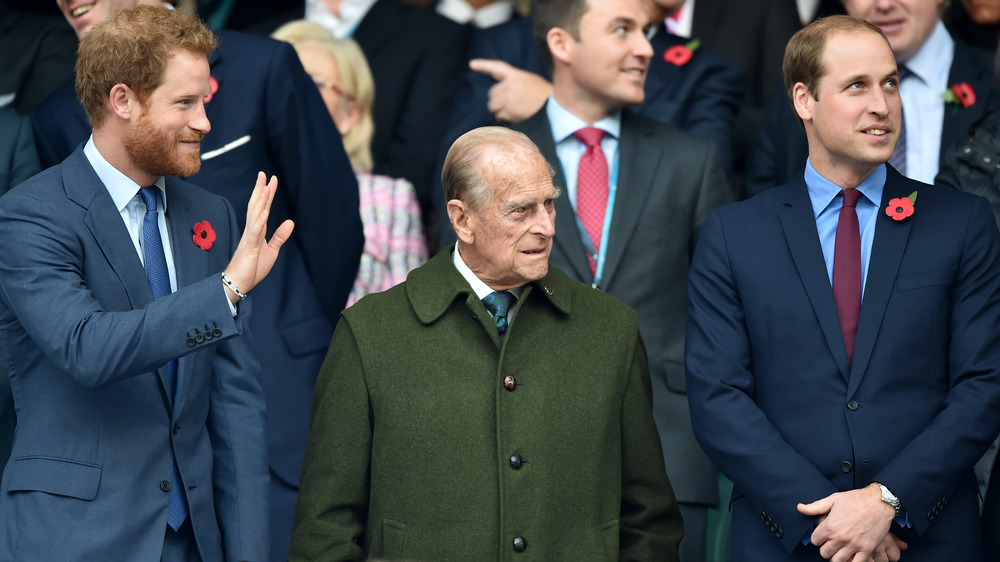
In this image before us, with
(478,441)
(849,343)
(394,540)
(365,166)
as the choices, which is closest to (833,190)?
(849,343)

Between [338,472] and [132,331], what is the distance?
69cm

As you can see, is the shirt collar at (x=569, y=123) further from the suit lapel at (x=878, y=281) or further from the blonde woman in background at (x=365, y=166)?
the suit lapel at (x=878, y=281)

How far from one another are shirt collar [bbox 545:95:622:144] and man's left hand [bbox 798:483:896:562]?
179cm

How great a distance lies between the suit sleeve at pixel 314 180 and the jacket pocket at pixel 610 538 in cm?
164

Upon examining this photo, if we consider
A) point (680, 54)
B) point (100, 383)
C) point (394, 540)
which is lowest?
point (394, 540)

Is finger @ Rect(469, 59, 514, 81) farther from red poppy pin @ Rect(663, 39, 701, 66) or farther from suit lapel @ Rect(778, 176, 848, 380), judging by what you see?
suit lapel @ Rect(778, 176, 848, 380)

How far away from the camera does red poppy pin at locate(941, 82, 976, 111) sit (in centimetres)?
515

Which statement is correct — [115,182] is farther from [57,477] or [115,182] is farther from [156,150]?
[57,477]

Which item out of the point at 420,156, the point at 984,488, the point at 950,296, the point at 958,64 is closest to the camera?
the point at 950,296

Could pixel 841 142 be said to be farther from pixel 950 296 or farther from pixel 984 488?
pixel 984 488

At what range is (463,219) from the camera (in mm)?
3820

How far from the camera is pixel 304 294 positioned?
488 centimetres

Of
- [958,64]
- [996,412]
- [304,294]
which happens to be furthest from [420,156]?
[996,412]

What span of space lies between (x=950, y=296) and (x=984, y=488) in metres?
0.75
